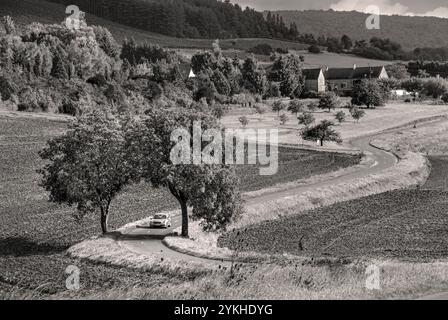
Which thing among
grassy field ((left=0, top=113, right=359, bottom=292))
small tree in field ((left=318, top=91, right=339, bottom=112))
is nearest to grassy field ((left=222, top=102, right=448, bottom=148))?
small tree in field ((left=318, top=91, right=339, bottom=112))

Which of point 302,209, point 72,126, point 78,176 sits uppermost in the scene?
point 72,126

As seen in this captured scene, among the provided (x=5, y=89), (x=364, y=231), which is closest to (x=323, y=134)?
(x=364, y=231)

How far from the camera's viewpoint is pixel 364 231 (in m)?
47.2

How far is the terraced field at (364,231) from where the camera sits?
1606 inches

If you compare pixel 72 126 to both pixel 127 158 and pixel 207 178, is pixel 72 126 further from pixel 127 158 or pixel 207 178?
pixel 207 178

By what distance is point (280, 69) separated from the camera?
185500mm

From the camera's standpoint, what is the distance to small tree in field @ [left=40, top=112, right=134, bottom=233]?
42.8 metres

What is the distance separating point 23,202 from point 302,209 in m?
22.7

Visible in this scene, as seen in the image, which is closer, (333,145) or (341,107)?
(333,145)

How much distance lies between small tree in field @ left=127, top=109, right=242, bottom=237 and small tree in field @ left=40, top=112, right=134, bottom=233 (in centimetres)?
131

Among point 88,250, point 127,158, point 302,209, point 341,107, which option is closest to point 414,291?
point 88,250

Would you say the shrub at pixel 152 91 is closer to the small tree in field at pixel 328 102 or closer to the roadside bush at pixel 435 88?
the small tree in field at pixel 328 102

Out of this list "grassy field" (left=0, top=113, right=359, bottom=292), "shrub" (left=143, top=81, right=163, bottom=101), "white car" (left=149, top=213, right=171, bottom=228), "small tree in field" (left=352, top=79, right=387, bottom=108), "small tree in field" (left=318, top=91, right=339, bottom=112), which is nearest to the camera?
"grassy field" (left=0, top=113, right=359, bottom=292)

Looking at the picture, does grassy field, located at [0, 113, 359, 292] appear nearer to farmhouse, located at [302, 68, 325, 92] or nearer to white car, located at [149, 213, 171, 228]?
white car, located at [149, 213, 171, 228]
